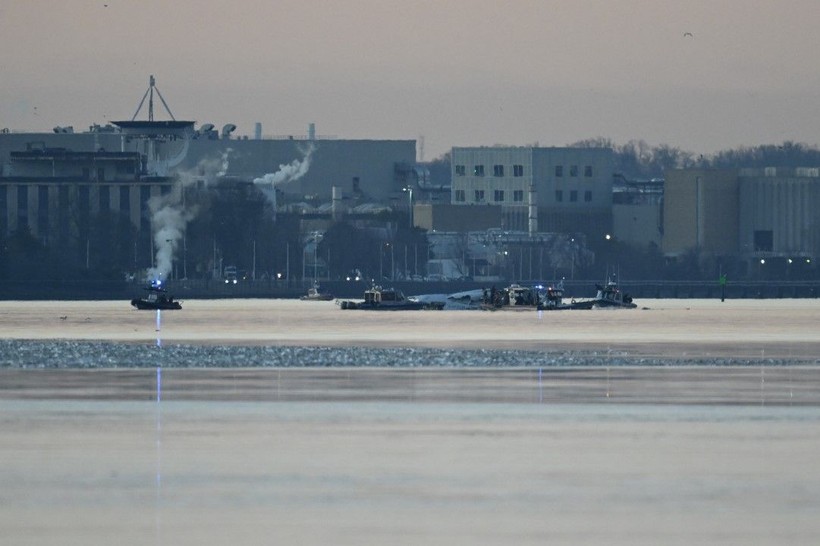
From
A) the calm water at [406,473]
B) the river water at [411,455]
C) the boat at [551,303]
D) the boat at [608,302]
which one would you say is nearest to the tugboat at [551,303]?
the boat at [551,303]

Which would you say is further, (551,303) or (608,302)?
(608,302)

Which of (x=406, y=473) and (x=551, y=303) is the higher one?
(x=551, y=303)

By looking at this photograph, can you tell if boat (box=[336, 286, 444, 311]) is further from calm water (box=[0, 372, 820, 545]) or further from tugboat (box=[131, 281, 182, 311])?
calm water (box=[0, 372, 820, 545])

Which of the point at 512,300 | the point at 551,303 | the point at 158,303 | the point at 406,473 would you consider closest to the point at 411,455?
the point at 406,473

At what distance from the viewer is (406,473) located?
36.7 meters

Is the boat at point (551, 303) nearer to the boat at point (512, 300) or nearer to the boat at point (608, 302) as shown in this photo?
the boat at point (512, 300)

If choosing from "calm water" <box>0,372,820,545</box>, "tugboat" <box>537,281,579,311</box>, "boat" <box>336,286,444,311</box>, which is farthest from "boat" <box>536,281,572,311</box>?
"calm water" <box>0,372,820,545</box>

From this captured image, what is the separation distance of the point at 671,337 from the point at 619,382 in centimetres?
3817

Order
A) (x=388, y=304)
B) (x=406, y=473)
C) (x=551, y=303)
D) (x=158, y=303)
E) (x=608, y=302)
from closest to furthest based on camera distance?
(x=406, y=473)
(x=158, y=303)
(x=388, y=304)
(x=551, y=303)
(x=608, y=302)

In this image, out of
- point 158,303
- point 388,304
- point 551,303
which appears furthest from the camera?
point 551,303

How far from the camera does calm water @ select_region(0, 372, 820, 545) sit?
3094 cm

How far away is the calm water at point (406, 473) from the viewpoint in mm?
30938

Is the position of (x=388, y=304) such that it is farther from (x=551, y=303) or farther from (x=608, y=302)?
(x=608, y=302)

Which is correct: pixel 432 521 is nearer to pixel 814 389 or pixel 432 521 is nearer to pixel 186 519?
pixel 186 519
